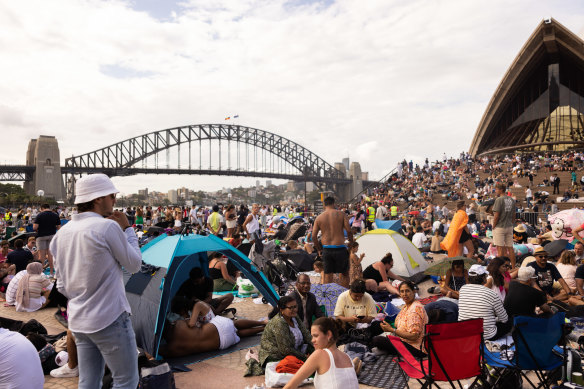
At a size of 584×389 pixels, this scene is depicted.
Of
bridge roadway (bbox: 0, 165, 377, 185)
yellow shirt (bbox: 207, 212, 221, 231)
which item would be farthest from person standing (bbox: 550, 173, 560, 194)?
bridge roadway (bbox: 0, 165, 377, 185)

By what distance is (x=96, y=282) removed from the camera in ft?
8.70

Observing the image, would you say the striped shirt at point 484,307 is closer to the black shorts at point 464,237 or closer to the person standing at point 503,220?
the person standing at point 503,220

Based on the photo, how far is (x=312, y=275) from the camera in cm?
1050

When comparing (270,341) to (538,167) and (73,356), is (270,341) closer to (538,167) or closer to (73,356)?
(73,356)

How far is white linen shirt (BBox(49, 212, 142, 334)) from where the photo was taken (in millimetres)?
2625

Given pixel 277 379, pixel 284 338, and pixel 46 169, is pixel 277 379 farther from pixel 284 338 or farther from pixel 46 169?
pixel 46 169

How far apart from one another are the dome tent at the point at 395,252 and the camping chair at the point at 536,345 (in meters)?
5.55

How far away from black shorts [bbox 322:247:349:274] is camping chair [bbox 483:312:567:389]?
3656mm

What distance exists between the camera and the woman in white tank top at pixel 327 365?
3354 millimetres

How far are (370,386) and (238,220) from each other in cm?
1218

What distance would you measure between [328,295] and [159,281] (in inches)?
101

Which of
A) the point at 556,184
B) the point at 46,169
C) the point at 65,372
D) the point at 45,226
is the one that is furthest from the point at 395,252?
the point at 46,169

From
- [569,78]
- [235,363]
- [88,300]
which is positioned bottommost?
[235,363]

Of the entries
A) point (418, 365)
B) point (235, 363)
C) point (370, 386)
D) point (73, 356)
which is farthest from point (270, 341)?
point (73, 356)
